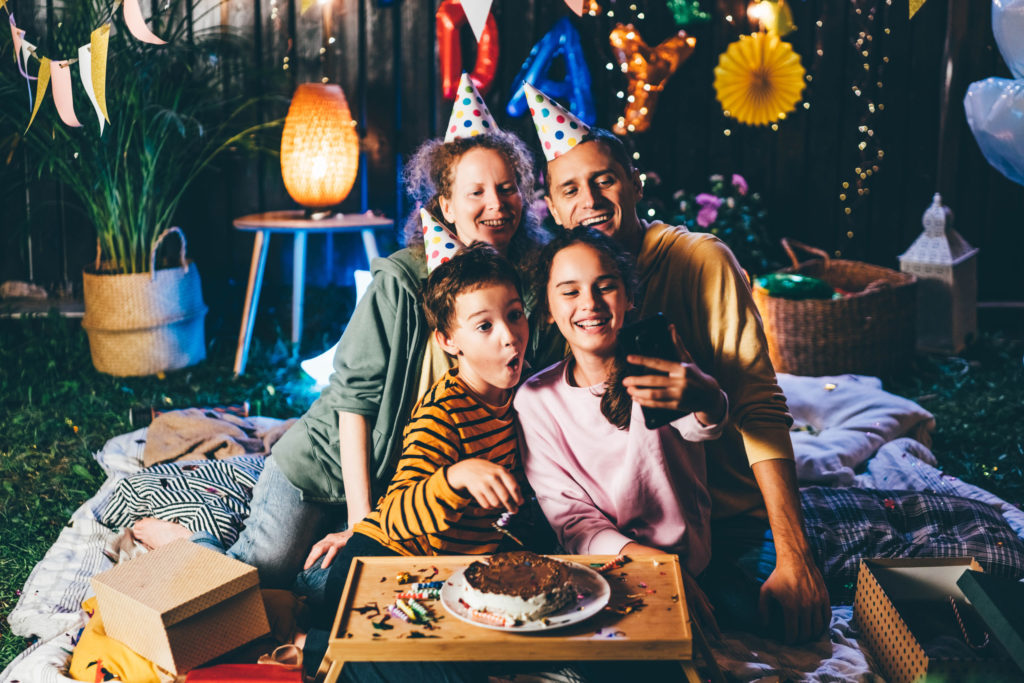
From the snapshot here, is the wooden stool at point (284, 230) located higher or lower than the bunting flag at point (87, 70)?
lower

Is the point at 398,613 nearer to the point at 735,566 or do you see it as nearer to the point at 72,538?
the point at 735,566

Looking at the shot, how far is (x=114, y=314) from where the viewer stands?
4.74 m

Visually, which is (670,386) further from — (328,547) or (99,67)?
(99,67)

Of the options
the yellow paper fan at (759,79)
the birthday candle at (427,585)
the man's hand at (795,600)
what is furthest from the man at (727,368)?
the yellow paper fan at (759,79)

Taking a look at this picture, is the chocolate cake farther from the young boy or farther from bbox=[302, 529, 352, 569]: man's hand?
bbox=[302, 529, 352, 569]: man's hand

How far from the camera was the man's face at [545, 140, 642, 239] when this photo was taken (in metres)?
2.40

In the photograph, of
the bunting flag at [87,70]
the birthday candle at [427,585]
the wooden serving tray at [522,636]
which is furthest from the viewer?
the bunting flag at [87,70]

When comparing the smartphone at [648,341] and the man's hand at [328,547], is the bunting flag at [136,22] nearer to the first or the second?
the smartphone at [648,341]

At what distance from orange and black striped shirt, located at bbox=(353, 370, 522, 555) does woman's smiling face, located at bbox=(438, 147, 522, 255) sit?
44cm

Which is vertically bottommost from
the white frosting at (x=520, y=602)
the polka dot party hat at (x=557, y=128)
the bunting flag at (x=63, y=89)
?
the white frosting at (x=520, y=602)

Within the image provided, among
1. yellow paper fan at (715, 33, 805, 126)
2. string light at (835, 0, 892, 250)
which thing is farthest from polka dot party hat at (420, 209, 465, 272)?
string light at (835, 0, 892, 250)

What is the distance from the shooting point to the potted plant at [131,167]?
464 cm

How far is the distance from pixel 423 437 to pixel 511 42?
12.3ft

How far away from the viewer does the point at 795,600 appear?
7.19 feet
